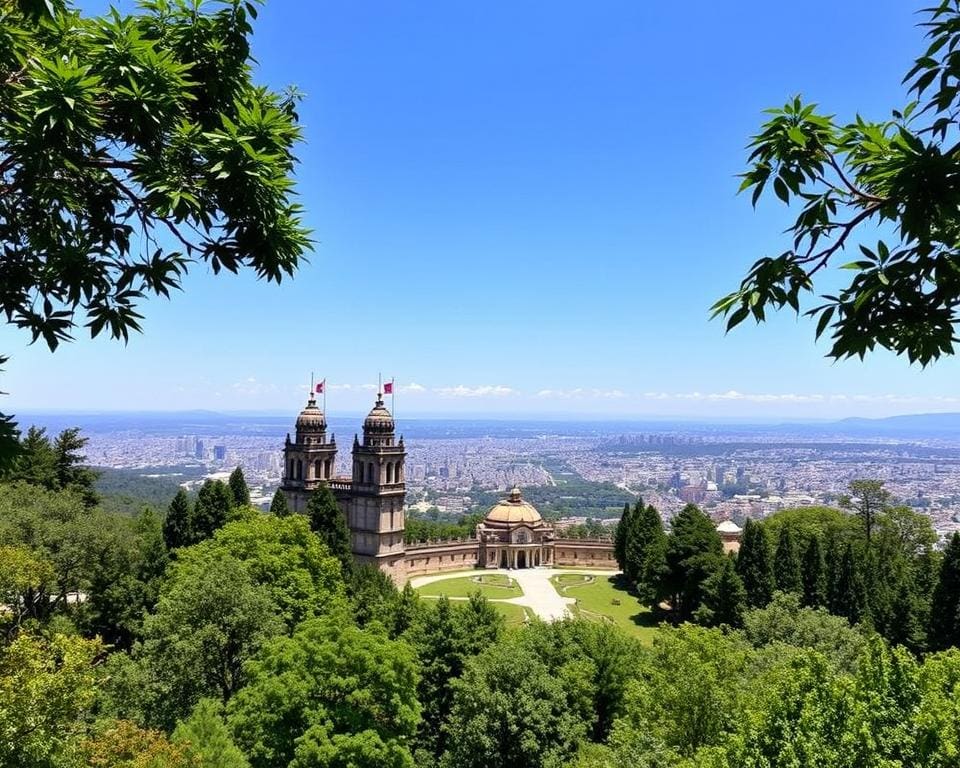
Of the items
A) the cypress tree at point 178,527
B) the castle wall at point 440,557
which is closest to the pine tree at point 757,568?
the castle wall at point 440,557

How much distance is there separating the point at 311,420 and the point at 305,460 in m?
4.06

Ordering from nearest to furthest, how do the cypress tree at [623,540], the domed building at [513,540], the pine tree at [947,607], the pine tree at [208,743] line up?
1. the pine tree at [208,743]
2. the pine tree at [947,607]
3. the cypress tree at [623,540]
4. the domed building at [513,540]

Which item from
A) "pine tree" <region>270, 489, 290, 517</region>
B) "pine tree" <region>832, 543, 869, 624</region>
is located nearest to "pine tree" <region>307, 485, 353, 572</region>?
"pine tree" <region>270, 489, 290, 517</region>

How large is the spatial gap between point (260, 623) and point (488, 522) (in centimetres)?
5440

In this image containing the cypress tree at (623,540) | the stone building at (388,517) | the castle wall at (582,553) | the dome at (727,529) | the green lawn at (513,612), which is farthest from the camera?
the castle wall at (582,553)

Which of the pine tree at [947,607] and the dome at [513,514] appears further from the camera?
the dome at [513,514]

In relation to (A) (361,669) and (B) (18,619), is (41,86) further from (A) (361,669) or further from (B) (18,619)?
(B) (18,619)

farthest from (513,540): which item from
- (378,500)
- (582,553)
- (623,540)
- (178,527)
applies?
(178,527)

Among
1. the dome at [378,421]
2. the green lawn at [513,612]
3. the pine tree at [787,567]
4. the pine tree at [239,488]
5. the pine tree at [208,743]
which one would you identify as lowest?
the green lawn at [513,612]

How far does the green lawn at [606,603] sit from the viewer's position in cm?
4966

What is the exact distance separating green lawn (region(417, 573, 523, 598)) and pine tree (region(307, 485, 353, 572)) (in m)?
18.9

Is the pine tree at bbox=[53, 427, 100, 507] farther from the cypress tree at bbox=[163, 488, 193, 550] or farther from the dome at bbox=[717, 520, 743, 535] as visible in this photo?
the dome at bbox=[717, 520, 743, 535]

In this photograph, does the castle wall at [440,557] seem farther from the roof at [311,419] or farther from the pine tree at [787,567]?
the pine tree at [787,567]

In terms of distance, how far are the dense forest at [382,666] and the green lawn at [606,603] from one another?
22.3 ft
